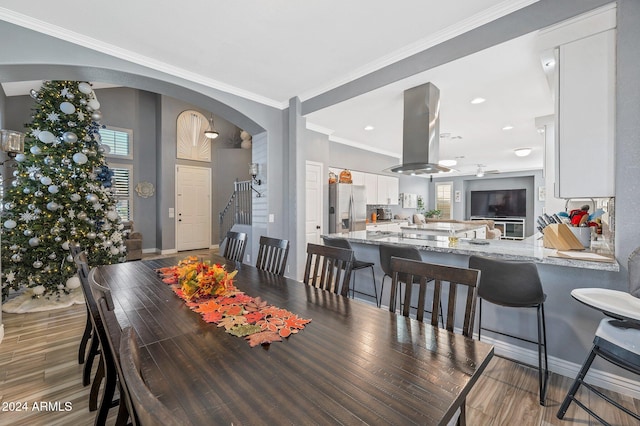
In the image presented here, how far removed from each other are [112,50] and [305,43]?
6.76ft

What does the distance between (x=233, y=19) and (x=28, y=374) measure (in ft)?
11.0

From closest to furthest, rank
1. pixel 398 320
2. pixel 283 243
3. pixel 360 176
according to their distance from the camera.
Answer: pixel 398 320 < pixel 283 243 < pixel 360 176

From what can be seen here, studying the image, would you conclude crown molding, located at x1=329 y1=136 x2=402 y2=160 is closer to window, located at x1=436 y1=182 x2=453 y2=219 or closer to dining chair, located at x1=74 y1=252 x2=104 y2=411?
window, located at x1=436 y1=182 x2=453 y2=219

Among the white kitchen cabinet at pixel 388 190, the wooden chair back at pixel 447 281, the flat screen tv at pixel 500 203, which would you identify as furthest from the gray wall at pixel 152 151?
the flat screen tv at pixel 500 203

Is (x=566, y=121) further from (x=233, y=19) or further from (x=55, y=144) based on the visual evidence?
(x=55, y=144)

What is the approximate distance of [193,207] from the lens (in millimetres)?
7652

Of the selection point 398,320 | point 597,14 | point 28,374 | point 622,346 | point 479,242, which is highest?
point 597,14

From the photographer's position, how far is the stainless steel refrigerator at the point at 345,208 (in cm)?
533

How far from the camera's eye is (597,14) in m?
1.97

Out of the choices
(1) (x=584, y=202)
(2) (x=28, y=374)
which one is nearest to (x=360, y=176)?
(1) (x=584, y=202)

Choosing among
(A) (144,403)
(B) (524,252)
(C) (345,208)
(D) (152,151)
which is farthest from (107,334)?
(D) (152,151)

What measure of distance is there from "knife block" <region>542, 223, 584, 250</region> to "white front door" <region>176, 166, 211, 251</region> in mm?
7539

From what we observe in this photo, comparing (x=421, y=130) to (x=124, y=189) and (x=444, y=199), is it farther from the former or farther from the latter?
(x=444, y=199)

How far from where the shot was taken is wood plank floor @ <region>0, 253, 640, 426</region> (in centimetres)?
167
